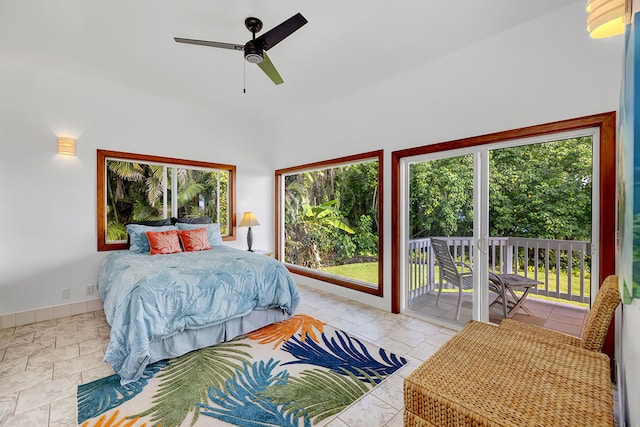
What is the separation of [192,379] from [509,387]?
214cm

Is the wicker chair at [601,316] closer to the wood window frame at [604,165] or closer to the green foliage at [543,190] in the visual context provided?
the wood window frame at [604,165]

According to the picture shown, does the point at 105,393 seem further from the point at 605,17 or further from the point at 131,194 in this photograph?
the point at 605,17

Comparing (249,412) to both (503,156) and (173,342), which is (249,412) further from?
(503,156)

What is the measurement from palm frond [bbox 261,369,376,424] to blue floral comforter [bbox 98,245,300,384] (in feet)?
3.10

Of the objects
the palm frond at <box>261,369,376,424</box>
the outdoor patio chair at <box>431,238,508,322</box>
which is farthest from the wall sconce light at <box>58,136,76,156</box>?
the outdoor patio chair at <box>431,238,508,322</box>

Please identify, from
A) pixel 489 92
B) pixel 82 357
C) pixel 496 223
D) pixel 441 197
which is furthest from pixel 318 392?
pixel 489 92

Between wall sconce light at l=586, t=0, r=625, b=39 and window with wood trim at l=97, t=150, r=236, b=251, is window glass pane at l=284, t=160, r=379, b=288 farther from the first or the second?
wall sconce light at l=586, t=0, r=625, b=39

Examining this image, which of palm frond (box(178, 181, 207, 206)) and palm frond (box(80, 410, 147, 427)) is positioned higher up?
palm frond (box(178, 181, 207, 206))

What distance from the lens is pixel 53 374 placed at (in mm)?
2285

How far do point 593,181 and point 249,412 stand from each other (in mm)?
3132

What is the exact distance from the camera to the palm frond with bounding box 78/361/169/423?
1.89 m

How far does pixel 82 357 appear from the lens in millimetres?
2557

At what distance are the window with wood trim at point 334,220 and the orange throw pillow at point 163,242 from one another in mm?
2119

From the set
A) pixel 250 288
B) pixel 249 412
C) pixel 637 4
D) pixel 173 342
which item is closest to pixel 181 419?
pixel 249 412
